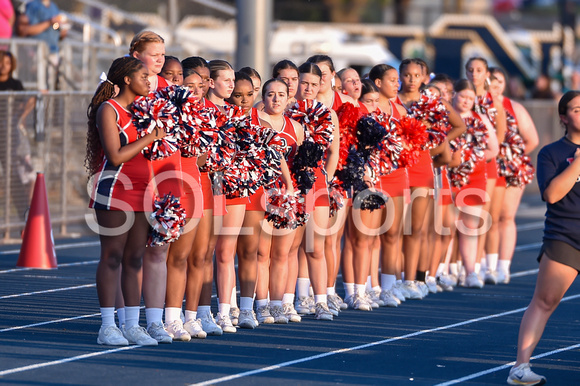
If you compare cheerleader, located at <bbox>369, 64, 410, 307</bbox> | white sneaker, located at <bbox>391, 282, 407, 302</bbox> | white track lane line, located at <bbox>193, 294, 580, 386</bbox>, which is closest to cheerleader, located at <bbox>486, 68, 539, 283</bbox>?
white sneaker, located at <bbox>391, 282, 407, 302</bbox>

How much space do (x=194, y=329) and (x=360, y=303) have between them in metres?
2.09

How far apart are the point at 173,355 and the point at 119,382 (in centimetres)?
A: 85

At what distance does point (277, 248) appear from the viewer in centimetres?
880

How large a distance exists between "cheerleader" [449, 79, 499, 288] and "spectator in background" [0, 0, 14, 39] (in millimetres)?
7885

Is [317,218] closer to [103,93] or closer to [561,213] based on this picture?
[103,93]

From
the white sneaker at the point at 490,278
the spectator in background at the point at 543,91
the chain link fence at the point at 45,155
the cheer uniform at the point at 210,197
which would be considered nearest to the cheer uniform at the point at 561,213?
the cheer uniform at the point at 210,197

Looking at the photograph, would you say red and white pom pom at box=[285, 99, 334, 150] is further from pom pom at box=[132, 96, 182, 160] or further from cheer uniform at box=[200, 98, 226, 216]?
pom pom at box=[132, 96, 182, 160]

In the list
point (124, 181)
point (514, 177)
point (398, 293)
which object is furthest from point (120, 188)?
point (514, 177)

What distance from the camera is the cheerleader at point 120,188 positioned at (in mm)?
7297

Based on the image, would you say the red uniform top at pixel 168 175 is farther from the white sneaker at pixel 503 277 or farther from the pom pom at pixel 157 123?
the white sneaker at pixel 503 277

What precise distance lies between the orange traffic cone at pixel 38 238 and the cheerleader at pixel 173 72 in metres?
3.85

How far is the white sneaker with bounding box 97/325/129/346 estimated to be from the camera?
24.7ft

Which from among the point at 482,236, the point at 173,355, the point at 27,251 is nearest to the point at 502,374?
the point at 173,355

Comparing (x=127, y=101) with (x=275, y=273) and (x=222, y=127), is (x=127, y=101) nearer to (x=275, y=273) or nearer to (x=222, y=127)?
(x=222, y=127)
